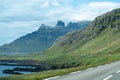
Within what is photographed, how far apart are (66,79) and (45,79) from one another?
70.1 inches

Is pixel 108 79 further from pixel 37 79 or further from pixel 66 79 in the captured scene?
pixel 37 79

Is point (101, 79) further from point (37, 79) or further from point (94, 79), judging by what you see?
point (37, 79)

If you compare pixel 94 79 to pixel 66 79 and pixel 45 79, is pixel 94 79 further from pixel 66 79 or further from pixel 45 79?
pixel 45 79

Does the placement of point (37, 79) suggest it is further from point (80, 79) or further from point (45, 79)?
point (80, 79)

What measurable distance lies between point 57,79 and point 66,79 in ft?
2.28

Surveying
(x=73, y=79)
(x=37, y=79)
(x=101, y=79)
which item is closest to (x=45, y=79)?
(x=37, y=79)

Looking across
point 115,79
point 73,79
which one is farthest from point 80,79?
point 115,79

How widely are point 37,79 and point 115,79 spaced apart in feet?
20.4

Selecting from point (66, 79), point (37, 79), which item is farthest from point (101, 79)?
point (37, 79)

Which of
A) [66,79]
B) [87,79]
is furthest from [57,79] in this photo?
[87,79]

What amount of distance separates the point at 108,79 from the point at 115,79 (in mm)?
542

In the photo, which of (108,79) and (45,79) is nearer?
Result: (45,79)

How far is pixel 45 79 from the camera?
2778cm

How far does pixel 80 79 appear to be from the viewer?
1155 inches
